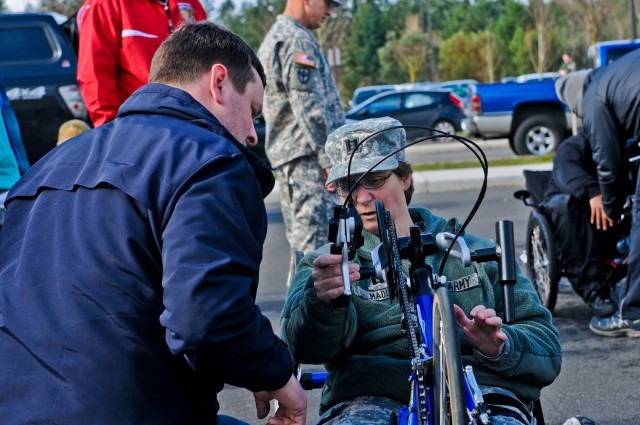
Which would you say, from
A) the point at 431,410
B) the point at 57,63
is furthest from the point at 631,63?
the point at 57,63

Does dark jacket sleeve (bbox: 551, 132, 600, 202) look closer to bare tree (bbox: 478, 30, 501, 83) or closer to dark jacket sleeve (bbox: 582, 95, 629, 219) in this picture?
dark jacket sleeve (bbox: 582, 95, 629, 219)

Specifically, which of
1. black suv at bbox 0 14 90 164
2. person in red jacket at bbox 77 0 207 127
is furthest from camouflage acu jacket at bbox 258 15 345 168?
black suv at bbox 0 14 90 164

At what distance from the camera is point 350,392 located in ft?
10.2

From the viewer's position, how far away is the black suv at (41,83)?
1098 cm

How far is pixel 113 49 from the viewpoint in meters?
5.31

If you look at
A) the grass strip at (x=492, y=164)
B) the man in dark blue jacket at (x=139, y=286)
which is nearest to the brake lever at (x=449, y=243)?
the man in dark blue jacket at (x=139, y=286)

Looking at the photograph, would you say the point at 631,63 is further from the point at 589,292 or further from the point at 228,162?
the point at 228,162

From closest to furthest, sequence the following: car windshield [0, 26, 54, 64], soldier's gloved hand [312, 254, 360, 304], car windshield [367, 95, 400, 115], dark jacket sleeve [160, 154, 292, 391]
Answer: dark jacket sleeve [160, 154, 292, 391] → soldier's gloved hand [312, 254, 360, 304] → car windshield [0, 26, 54, 64] → car windshield [367, 95, 400, 115]

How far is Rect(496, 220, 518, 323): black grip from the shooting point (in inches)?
104

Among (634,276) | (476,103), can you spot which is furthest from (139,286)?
(476,103)

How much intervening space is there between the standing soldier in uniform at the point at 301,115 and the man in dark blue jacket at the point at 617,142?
5.02ft

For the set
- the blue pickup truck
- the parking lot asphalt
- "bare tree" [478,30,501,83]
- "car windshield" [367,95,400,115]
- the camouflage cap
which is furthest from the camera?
"bare tree" [478,30,501,83]

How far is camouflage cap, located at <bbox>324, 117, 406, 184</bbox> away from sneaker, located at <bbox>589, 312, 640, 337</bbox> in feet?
10.3

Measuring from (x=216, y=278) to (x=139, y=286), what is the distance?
0.22 meters
